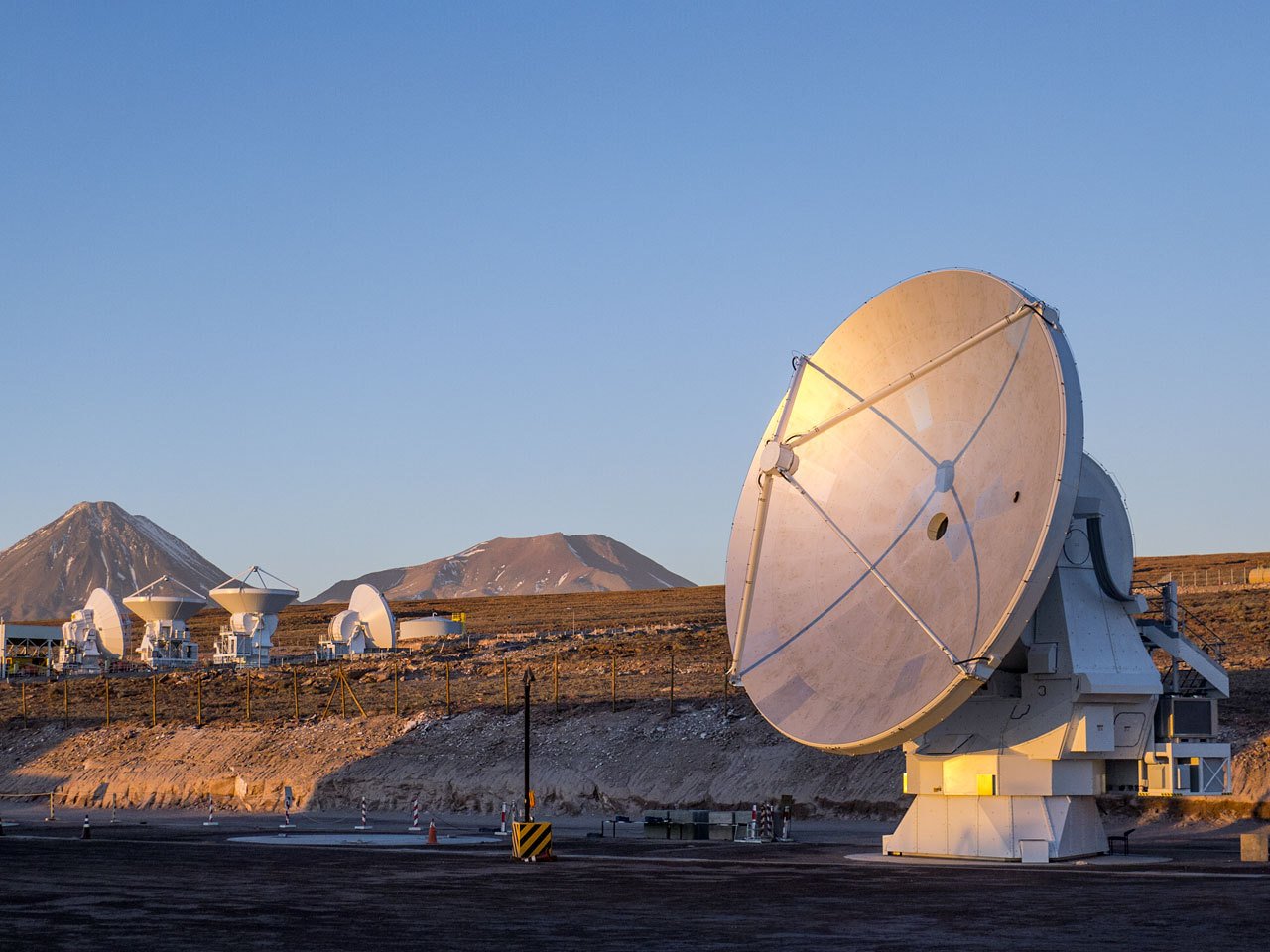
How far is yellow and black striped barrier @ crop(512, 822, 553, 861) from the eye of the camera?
1283 inches

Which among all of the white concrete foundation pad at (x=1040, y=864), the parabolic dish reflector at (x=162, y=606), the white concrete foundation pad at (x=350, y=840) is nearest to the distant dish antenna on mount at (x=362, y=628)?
the parabolic dish reflector at (x=162, y=606)

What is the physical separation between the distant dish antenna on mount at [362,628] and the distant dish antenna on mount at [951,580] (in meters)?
70.8

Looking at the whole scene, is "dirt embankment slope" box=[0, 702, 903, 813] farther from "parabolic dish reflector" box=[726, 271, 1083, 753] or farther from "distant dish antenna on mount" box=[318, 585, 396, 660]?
"distant dish antenna on mount" box=[318, 585, 396, 660]

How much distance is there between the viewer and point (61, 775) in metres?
73.4

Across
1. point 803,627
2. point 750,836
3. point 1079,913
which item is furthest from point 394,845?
point 1079,913

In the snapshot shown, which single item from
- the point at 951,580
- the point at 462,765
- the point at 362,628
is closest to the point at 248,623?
the point at 362,628

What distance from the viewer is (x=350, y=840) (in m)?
41.8

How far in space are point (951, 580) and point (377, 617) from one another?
3046 inches

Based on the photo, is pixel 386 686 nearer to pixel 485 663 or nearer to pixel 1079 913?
pixel 485 663

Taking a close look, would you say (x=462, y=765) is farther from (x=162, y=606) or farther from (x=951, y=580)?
(x=162, y=606)

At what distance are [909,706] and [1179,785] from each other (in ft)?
21.6

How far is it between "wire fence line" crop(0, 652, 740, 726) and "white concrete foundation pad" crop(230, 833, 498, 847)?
1890 cm

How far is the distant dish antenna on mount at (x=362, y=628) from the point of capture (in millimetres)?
101562

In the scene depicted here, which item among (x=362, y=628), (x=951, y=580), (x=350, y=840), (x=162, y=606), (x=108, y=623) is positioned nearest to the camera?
(x=951, y=580)
